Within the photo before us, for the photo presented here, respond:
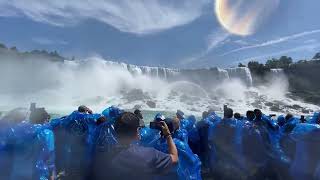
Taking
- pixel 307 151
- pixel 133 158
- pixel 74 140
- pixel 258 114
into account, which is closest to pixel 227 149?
pixel 258 114

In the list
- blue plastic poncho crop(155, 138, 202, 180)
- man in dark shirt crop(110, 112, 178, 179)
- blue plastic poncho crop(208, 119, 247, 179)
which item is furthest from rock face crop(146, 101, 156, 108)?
man in dark shirt crop(110, 112, 178, 179)

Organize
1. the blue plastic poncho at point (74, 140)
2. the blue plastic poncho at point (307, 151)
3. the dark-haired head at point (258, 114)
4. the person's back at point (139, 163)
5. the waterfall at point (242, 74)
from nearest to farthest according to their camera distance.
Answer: the person's back at point (139, 163) → the blue plastic poncho at point (307, 151) → the blue plastic poncho at point (74, 140) → the dark-haired head at point (258, 114) → the waterfall at point (242, 74)

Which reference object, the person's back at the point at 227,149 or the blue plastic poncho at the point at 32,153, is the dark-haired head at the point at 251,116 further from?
the blue plastic poncho at the point at 32,153

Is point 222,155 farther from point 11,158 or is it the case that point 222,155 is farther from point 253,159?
point 11,158

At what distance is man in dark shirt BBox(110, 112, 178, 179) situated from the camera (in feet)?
10.3

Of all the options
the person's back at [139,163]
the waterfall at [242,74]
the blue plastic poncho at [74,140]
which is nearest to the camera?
the person's back at [139,163]

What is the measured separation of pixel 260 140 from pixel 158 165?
5144 mm

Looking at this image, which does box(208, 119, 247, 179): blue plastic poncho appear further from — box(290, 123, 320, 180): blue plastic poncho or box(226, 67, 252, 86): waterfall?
box(226, 67, 252, 86): waterfall

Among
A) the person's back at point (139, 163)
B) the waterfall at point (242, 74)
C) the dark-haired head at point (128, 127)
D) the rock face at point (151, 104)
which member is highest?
the dark-haired head at point (128, 127)

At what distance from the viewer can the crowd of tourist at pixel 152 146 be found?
10.6 ft

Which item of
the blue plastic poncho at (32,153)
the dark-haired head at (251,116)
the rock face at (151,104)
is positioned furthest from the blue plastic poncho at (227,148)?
the rock face at (151,104)

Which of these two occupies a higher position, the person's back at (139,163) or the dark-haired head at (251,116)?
the person's back at (139,163)

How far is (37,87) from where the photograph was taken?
61.2 meters

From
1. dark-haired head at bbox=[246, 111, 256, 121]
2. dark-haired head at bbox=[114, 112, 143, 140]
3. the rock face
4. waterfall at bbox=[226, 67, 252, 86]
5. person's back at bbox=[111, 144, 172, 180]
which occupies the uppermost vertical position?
dark-haired head at bbox=[114, 112, 143, 140]
